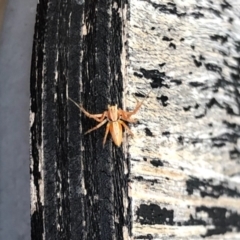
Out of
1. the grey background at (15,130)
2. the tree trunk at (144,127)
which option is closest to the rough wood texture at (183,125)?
the tree trunk at (144,127)

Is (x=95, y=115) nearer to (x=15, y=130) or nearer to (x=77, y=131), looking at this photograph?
(x=77, y=131)

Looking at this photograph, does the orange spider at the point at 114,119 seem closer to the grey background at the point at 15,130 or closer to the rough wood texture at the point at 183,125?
the rough wood texture at the point at 183,125

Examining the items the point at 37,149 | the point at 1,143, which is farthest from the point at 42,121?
the point at 1,143

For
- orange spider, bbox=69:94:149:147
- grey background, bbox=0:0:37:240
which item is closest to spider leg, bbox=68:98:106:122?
orange spider, bbox=69:94:149:147

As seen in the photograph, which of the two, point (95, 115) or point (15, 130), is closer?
point (95, 115)

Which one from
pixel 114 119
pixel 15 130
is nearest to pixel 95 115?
pixel 114 119

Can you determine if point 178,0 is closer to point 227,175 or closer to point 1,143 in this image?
point 227,175
